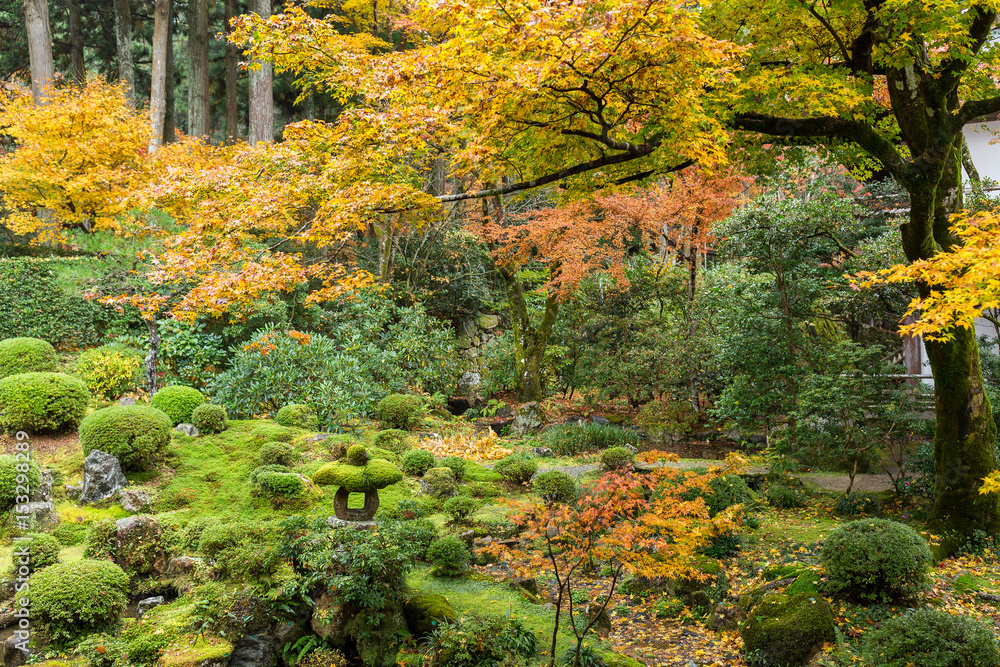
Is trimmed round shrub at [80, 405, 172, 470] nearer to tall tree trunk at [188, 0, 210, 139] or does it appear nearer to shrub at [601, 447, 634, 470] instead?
shrub at [601, 447, 634, 470]

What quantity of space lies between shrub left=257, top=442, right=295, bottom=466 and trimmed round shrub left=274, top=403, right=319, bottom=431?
170cm

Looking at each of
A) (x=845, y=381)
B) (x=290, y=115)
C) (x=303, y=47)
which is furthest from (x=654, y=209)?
(x=290, y=115)

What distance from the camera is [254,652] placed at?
15.7 ft

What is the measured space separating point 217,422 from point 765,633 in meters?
7.60

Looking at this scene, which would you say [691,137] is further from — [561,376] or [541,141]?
[561,376]

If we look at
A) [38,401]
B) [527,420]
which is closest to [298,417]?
[38,401]

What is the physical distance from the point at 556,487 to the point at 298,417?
15.2 ft

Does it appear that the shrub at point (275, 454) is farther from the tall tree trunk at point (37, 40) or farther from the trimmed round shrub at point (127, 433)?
the tall tree trunk at point (37, 40)

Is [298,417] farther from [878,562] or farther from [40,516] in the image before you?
[878,562]

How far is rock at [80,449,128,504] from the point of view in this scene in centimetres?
704

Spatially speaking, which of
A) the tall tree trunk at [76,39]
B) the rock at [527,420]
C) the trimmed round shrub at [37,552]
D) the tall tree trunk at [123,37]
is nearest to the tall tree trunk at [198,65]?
the tall tree trunk at [123,37]

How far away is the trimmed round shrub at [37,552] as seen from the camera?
219 inches

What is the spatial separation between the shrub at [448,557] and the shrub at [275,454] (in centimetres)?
299

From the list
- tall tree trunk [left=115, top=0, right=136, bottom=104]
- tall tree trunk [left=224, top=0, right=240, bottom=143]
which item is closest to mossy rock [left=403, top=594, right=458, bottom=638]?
tall tree trunk [left=224, top=0, right=240, bottom=143]
